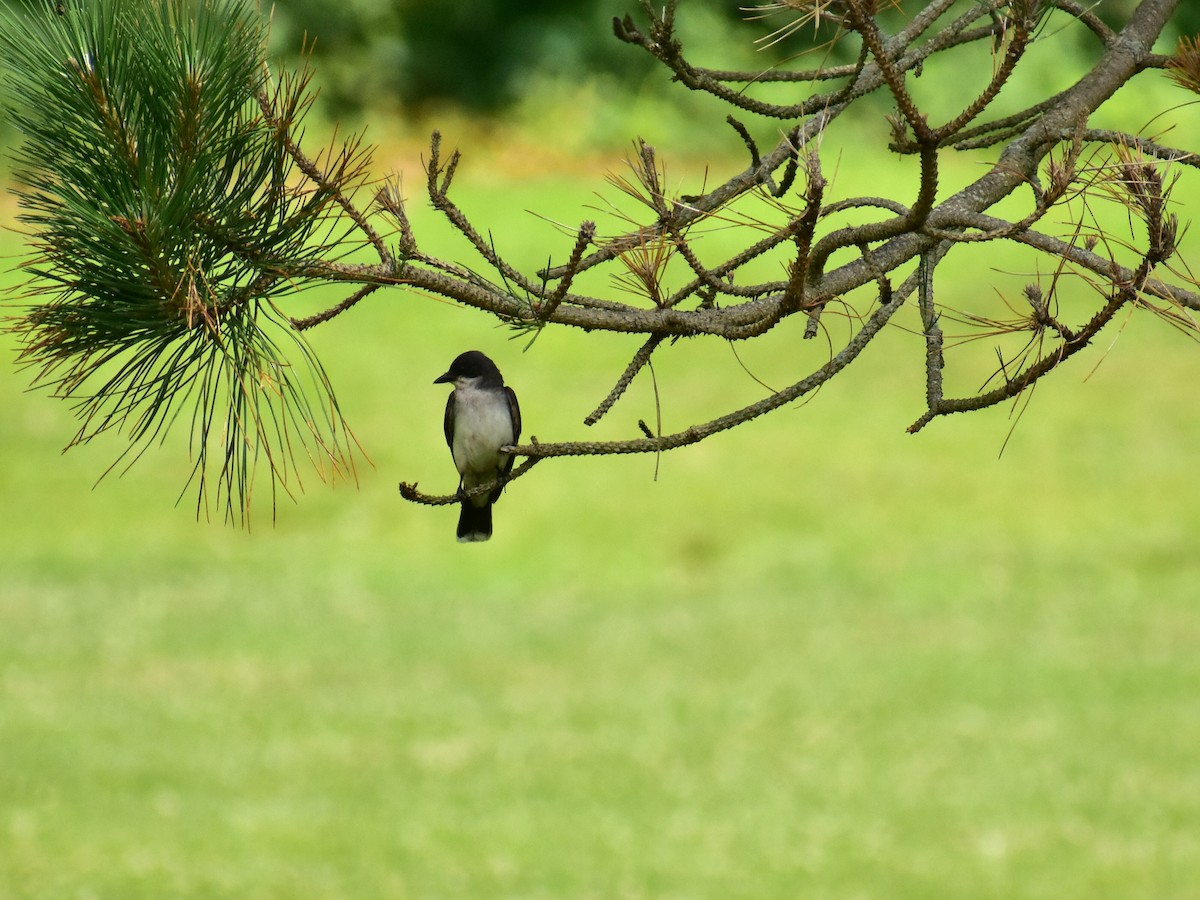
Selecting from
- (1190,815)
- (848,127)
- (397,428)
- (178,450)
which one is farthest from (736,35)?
(1190,815)

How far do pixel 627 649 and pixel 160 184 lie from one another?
8.25m

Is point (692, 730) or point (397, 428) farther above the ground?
point (397, 428)

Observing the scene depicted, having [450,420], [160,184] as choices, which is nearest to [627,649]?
[450,420]

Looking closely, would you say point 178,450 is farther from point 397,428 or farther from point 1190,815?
point 1190,815

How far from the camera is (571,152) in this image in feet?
54.9

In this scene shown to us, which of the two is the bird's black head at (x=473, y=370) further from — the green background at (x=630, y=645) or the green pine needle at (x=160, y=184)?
the green background at (x=630, y=645)

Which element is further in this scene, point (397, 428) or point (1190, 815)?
point (397, 428)

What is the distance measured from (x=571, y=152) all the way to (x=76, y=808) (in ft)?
33.6

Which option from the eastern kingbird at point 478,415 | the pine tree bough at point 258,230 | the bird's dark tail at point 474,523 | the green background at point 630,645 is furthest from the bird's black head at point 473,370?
the green background at point 630,645

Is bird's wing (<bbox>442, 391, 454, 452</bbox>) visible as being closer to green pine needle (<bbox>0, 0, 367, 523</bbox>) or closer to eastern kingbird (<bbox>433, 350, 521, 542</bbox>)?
eastern kingbird (<bbox>433, 350, 521, 542</bbox>)

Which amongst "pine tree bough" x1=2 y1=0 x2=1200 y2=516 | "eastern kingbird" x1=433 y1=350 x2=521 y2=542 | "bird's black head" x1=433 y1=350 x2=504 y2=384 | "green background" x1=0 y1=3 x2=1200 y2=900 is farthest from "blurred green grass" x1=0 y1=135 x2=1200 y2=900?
"pine tree bough" x1=2 y1=0 x2=1200 y2=516

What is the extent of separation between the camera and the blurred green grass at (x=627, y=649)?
7562 millimetres

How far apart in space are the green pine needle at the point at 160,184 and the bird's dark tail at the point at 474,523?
6.55 ft

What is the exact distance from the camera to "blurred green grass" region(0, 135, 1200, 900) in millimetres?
7562
